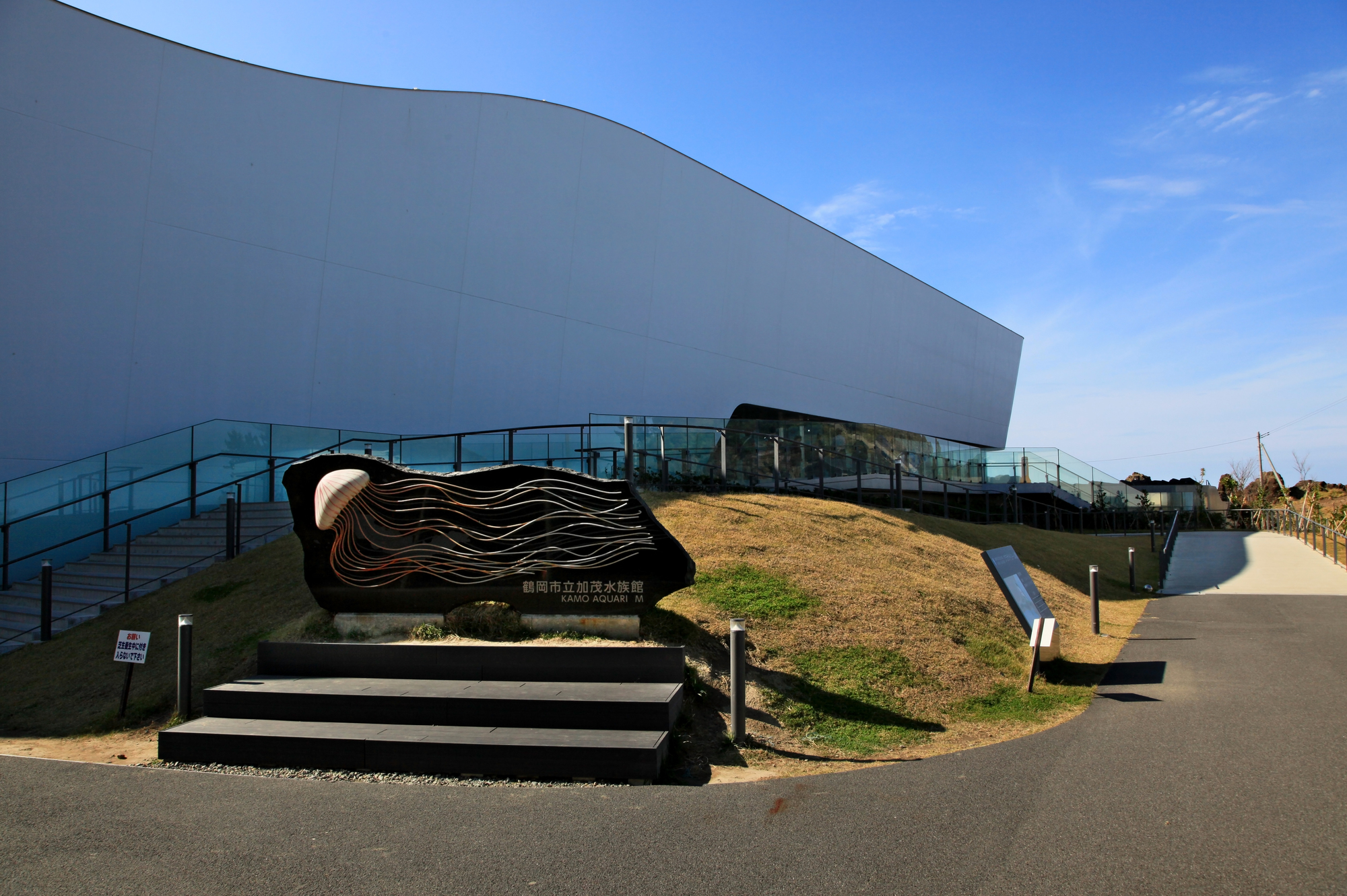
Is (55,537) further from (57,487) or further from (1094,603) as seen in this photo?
(1094,603)

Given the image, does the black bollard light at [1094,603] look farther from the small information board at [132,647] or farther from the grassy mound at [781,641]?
the small information board at [132,647]

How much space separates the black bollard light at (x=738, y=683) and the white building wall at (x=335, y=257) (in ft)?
52.5

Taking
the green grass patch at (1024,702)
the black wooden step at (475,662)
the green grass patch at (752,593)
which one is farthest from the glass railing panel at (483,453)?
the green grass patch at (1024,702)

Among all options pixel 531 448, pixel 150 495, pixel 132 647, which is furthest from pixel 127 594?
pixel 531 448

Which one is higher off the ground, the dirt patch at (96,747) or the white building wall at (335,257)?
the white building wall at (335,257)

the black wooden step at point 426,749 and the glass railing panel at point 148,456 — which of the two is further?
the glass railing panel at point 148,456

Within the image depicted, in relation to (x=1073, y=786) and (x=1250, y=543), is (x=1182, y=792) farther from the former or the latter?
(x=1250, y=543)

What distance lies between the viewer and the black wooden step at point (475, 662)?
780cm

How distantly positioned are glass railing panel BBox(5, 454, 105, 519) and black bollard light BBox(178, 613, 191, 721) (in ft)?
27.0

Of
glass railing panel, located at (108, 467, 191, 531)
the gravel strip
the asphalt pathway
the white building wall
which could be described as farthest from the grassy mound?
the white building wall

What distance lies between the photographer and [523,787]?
609 centimetres

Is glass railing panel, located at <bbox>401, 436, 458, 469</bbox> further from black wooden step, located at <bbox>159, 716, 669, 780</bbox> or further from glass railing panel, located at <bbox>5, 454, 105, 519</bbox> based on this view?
black wooden step, located at <bbox>159, 716, 669, 780</bbox>

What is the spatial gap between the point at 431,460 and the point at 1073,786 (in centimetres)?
1392

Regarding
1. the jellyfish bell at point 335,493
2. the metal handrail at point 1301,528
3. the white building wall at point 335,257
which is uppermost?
the white building wall at point 335,257
